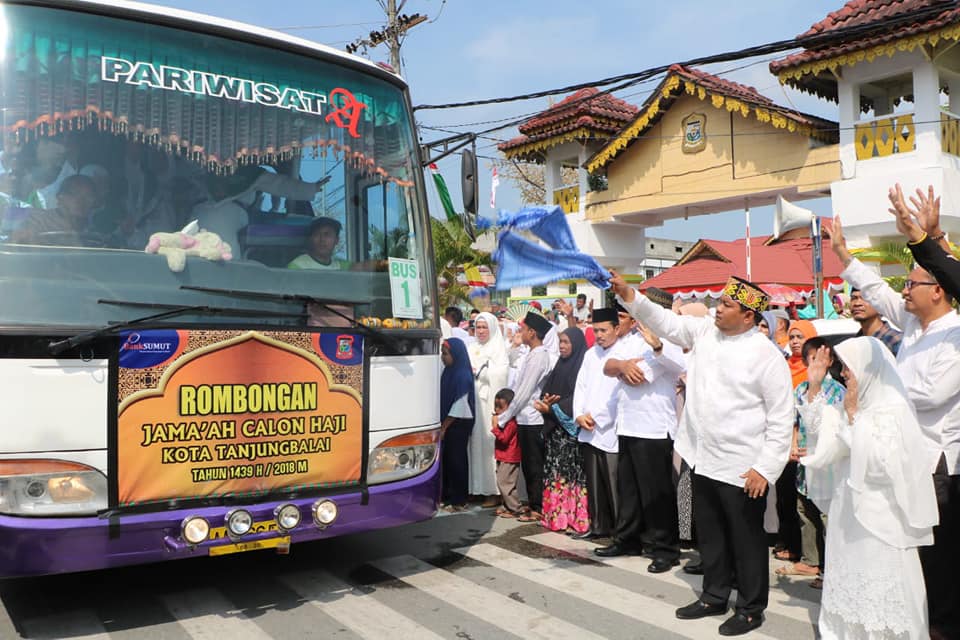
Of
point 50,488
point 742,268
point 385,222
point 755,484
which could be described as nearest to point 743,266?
point 742,268

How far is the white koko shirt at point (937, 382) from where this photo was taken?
13.3 ft

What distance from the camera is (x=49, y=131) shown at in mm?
4043

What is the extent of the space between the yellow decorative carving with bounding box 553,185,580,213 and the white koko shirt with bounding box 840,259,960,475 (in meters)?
16.7

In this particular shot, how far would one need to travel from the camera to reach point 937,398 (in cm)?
407

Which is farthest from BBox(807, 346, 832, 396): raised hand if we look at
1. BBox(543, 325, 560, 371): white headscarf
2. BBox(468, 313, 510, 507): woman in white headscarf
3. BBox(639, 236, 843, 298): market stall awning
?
BBox(639, 236, 843, 298): market stall awning

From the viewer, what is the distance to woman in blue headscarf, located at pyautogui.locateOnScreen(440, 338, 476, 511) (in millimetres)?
7359

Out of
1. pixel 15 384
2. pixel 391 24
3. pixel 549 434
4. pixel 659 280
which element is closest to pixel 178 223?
pixel 15 384

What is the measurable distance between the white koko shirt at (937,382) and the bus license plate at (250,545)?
3319 mm

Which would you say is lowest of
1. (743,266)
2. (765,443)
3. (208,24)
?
(765,443)

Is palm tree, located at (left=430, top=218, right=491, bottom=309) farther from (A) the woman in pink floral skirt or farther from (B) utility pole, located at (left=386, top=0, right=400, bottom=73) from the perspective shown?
(A) the woman in pink floral skirt

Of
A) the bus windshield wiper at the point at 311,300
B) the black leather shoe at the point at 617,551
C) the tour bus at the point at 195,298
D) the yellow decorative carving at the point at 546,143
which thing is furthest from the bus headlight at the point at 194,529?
the yellow decorative carving at the point at 546,143

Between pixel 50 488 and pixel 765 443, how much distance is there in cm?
363

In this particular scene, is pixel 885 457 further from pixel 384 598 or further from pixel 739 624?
pixel 384 598

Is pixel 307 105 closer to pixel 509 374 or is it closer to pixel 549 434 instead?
pixel 549 434
